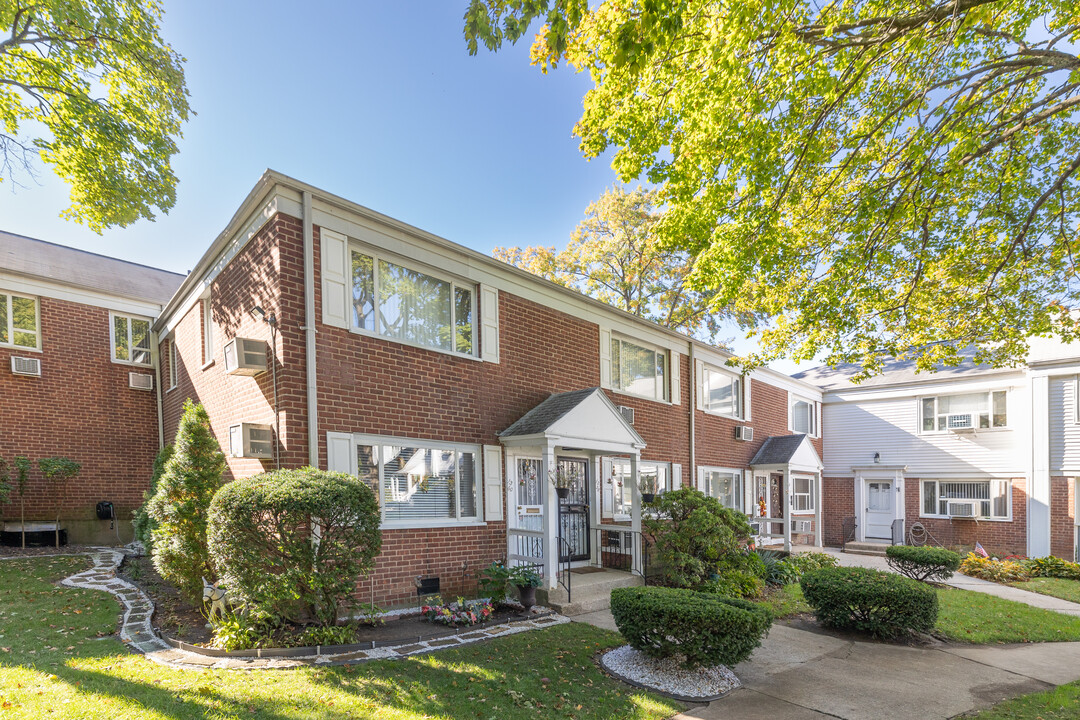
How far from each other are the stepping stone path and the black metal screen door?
276 centimetres

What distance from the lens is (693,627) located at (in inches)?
222

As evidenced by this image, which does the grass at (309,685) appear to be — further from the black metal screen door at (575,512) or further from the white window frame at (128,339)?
the white window frame at (128,339)

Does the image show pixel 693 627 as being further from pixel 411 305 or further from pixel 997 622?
pixel 997 622

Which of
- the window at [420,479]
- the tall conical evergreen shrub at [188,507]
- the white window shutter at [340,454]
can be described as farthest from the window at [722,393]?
the tall conical evergreen shrub at [188,507]

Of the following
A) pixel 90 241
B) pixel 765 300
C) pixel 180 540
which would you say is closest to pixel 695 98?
pixel 765 300

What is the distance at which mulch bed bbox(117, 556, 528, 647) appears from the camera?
6527 mm

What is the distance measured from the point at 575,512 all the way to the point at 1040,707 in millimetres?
6958

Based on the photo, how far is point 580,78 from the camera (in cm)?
732

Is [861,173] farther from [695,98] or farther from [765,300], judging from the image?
[695,98]

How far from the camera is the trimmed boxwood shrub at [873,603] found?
25.1ft

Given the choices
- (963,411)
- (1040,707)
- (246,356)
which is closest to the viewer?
(1040,707)

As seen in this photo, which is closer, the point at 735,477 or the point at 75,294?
the point at 75,294

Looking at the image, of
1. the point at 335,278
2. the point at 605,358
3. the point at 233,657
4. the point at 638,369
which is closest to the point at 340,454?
the point at 335,278

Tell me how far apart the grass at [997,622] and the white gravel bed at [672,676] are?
4.52m
